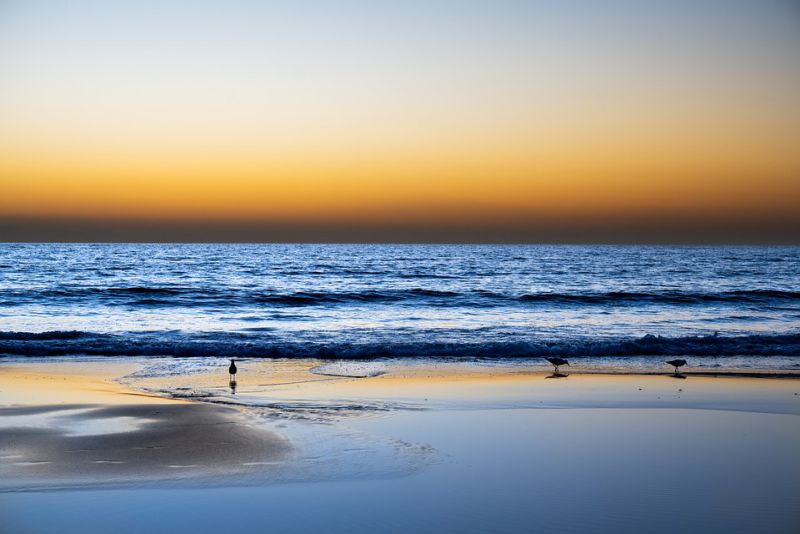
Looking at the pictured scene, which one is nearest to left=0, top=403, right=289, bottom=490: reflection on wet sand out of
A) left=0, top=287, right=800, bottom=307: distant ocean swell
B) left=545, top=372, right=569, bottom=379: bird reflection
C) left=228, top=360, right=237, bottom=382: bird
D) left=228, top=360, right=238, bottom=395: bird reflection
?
left=228, top=360, right=238, bottom=395: bird reflection

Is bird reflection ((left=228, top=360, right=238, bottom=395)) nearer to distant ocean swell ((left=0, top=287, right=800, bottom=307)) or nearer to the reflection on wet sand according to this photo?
the reflection on wet sand

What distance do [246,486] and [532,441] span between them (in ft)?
11.6

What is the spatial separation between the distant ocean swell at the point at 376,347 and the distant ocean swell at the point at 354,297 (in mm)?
11760

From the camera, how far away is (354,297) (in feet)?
115

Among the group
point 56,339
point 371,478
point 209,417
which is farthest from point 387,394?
point 56,339

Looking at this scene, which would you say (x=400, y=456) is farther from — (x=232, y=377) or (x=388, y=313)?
(x=388, y=313)

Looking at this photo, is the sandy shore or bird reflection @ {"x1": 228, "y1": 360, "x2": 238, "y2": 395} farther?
bird reflection @ {"x1": 228, "y1": 360, "x2": 238, "y2": 395}

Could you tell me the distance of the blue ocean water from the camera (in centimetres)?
1906

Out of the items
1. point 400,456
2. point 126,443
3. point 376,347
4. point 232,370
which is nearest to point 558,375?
point 376,347

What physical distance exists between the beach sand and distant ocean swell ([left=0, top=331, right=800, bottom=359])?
5.22m

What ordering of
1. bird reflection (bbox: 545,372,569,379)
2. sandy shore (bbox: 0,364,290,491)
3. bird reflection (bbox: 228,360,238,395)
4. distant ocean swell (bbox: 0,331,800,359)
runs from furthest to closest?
1. distant ocean swell (bbox: 0,331,800,359)
2. bird reflection (bbox: 545,372,569,379)
3. bird reflection (bbox: 228,360,238,395)
4. sandy shore (bbox: 0,364,290,491)

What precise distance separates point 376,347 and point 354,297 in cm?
1626

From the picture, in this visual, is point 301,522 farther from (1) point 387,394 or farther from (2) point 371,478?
(1) point 387,394

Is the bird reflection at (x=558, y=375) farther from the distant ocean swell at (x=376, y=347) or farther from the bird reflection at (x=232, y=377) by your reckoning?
the bird reflection at (x=232, y=377)
